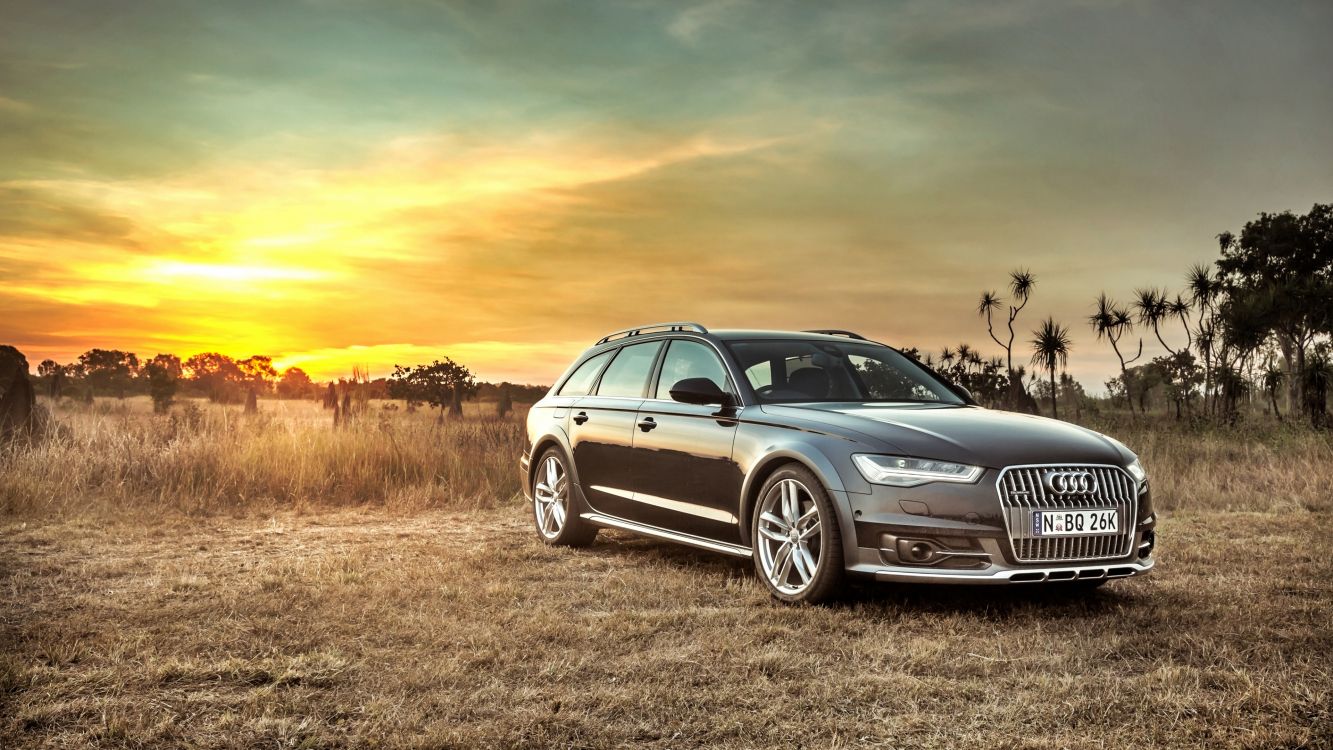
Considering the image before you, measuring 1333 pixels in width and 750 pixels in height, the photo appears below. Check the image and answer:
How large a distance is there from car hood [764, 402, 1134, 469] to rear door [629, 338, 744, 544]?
502 mm

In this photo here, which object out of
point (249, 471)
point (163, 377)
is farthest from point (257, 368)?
point (249, 471)

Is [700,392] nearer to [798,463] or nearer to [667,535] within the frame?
[798,463]

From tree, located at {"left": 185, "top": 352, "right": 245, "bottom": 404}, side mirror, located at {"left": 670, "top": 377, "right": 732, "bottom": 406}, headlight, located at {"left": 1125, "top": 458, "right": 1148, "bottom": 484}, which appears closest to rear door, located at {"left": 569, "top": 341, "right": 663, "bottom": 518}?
side mirror, located at {"left": 670, "top": 377, "right": 732, "bottom": 406}

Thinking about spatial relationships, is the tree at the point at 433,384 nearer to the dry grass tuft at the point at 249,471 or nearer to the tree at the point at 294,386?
the tree at the point at 294,386

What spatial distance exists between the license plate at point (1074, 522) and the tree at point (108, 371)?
53270 millimetres

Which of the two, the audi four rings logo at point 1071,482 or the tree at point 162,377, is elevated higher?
the tree at point 162,377

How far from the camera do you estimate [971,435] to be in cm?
632

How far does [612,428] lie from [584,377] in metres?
1.08

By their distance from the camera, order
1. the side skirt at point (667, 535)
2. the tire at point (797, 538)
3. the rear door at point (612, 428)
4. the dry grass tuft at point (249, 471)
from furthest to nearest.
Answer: the dry grass tuft at point (249, 471)
the rear door at point (612, 428)
the side skirt at point (667, 535)
the tire at point (797, 538)

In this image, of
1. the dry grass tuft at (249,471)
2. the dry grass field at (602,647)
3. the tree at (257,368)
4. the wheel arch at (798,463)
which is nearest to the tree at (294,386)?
the tree at (257,368)

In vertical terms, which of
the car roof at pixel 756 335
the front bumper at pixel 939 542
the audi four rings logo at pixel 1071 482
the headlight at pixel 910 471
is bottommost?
the front bumper at pixel 939 542

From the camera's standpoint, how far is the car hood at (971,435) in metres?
6.14

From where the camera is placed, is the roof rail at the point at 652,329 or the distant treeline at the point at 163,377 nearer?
the roof rail at the point at 652,329

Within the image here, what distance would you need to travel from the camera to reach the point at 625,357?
896 centimetres
